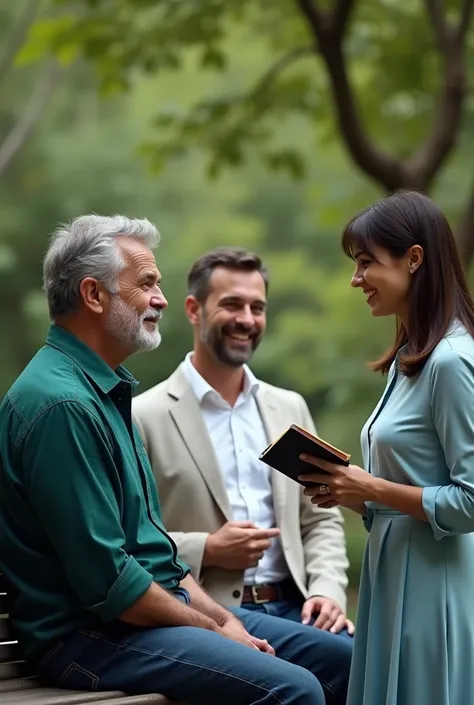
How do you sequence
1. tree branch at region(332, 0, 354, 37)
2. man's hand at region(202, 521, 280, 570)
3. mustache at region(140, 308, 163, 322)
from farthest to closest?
tree branch at region(332, 0, 354, 37) → man's hand at region(202, 521, 280, 570) → mustache at region(140, 308, 163, 322)

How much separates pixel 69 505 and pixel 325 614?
1.45 m

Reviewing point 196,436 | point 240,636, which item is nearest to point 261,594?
point 196,436

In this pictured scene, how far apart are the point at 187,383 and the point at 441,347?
5.15 feet

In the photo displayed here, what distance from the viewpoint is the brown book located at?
3436 mm

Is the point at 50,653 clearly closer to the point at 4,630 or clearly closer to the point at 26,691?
the point at 26,691

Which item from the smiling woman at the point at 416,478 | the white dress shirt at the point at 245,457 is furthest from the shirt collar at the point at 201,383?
the smiling woman at the point at 416,478

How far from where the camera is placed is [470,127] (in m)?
9.17

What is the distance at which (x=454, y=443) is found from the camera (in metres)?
3.33

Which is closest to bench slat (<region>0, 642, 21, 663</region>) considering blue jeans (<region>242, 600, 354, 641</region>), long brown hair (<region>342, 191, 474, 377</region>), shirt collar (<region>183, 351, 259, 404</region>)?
blue jeans (<region>242, 600, 354, 641</region>)

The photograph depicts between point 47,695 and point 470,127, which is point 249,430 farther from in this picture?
point 470,127

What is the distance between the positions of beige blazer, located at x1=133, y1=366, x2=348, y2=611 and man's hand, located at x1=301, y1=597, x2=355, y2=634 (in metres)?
0.04

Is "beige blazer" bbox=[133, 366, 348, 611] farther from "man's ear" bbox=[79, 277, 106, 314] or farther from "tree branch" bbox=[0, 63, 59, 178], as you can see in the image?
"tree branch" bbox=[0, 63, 59, 178]

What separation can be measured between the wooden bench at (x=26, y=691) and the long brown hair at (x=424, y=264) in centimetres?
124

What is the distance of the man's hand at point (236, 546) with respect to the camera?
4281mm
